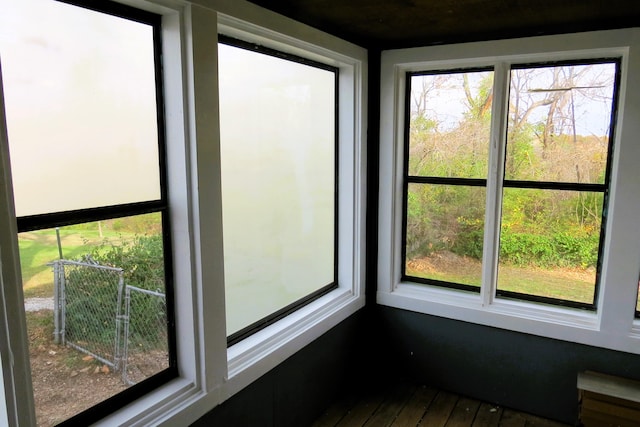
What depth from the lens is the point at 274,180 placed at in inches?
93.8

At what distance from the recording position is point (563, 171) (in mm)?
2627

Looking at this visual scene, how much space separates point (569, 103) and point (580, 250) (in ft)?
2.81

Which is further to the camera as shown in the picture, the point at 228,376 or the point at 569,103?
the point at 569,103

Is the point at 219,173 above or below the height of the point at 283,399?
above

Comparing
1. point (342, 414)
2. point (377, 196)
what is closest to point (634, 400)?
point (342, 414)

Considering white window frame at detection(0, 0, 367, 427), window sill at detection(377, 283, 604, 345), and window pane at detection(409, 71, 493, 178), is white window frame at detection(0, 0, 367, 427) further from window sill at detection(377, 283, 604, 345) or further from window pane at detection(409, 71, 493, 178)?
window sill at detection(377, 283, 604, 345)

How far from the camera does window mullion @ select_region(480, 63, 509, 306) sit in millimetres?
2686

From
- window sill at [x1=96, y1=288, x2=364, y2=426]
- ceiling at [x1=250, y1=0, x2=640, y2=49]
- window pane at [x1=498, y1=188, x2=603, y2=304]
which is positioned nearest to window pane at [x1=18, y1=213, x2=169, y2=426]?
window sill at [x1=96, y1=288, x2=364, y2=426]

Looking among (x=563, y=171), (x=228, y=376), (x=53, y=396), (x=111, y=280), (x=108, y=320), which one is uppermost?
(x=563, y=171)

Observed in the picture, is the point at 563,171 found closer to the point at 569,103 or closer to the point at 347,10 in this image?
the point at 569,103

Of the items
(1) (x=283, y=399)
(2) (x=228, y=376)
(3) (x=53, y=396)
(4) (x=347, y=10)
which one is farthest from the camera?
(1) (x=283, y=399)

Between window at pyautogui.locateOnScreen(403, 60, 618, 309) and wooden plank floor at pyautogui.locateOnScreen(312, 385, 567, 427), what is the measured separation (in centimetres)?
74

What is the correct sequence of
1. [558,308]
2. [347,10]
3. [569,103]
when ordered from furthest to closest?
1. [558,308]
2. [569,103]
3. [347,10]

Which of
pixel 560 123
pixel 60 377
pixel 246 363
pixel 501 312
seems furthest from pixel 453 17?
pixel 60 377
